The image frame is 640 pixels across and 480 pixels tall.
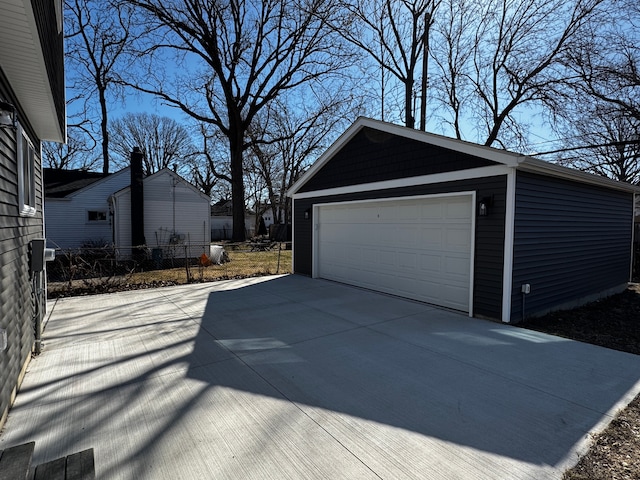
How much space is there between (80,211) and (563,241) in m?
17.7

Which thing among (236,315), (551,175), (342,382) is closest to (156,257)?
(236,315)

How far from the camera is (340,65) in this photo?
1761 centimetres

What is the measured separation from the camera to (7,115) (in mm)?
2934

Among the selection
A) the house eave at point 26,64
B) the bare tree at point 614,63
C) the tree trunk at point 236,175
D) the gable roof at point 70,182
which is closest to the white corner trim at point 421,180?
the house eave at point 26,64

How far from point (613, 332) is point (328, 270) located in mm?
6009

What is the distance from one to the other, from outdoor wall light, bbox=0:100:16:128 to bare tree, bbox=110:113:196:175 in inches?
1212

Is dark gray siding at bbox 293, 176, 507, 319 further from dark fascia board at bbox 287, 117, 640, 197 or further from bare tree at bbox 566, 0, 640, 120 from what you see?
bare tree at bbox 566, 0, 640, 120

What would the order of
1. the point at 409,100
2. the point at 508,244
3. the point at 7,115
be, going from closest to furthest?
1. the point at 7,115
2. the point at 508,244
3. the point at 409,100

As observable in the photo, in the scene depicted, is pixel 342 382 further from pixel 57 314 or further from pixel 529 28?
pixel 529 28

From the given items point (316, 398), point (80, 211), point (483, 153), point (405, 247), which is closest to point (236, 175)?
point (80, 211)

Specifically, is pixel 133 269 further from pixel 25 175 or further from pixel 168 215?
pixel 168 215

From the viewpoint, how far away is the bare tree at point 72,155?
973 inches

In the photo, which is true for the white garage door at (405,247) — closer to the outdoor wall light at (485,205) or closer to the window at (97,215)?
the outdoor wall light at (485,205)

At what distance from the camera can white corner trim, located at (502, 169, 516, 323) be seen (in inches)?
209
